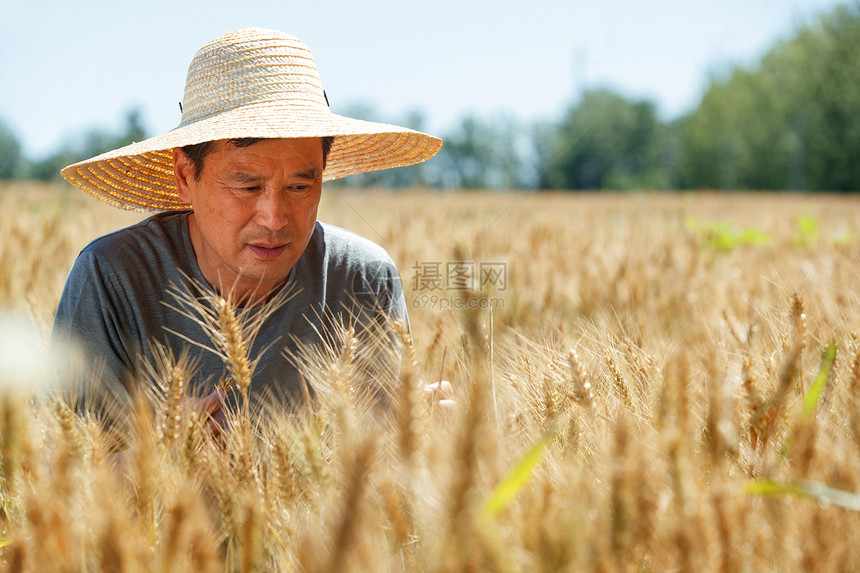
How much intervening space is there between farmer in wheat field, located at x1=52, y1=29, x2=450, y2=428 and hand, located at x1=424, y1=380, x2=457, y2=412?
262 mm

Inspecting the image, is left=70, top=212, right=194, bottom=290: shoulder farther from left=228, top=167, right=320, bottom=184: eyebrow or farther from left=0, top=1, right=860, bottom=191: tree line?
left=0, top=1, right=860, bottom=191: tree line

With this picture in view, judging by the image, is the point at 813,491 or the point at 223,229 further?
the point at 223,229

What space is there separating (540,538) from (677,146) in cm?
5478

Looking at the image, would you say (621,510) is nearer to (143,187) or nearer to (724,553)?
(724,553)

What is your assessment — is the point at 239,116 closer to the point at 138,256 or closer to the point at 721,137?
the point at 138,256

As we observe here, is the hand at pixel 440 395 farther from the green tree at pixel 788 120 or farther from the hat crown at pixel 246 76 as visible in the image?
the green tree at pixel 788 120

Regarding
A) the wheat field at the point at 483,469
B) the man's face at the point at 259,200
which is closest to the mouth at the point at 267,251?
the man's face at the point at 259,200

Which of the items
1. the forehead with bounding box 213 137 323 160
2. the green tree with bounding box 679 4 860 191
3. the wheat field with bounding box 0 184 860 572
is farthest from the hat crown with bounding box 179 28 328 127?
the green tree with bounding box 679 4 860 191

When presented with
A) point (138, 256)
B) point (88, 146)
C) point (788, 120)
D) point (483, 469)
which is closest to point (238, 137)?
point (138, 256)

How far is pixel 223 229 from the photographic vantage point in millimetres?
1629

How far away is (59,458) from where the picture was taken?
0.69 m

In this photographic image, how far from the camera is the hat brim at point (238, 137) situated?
147cm

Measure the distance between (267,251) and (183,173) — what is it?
380mm

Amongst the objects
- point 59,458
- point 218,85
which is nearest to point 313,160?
point 218,85
